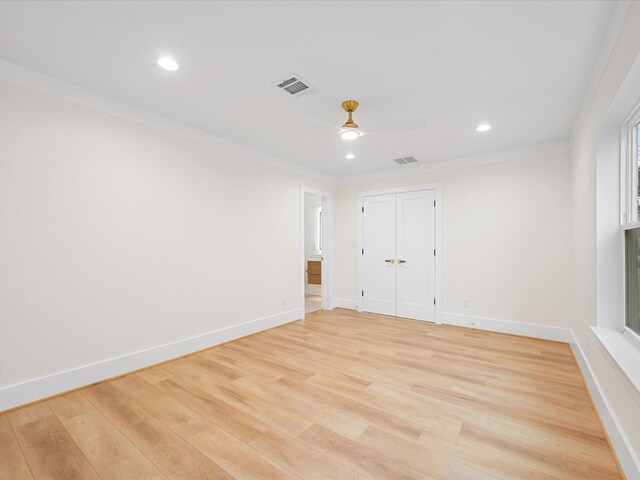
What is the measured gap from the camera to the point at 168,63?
2227 mm

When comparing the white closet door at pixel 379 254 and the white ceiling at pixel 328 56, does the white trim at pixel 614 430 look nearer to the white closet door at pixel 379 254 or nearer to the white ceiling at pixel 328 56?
the white ceiling at pixel 328 56

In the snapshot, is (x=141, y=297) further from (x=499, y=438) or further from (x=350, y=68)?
(x=499, y=438)

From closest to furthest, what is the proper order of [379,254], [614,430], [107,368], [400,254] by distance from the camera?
[614,430]
[107,368]
[400,254]
[379,254]

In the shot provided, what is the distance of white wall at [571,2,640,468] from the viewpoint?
1585mm

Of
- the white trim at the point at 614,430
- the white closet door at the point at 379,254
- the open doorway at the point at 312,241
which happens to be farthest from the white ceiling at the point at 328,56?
the open doorway at the point at 312,241

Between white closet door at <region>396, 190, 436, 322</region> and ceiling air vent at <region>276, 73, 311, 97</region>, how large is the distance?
10.0 ft

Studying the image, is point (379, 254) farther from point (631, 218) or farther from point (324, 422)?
point (324, 422)

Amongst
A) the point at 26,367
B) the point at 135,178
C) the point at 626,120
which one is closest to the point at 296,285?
the point at 135,178

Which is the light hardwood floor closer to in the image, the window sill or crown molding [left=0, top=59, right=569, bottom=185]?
the window sill

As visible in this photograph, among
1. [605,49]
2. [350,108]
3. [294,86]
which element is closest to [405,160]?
[350,108]

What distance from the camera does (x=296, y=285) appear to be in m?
5.00

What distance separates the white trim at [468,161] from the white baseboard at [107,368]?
3291mm

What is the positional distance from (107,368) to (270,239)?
2461mm

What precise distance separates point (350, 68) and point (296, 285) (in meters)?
3.49
